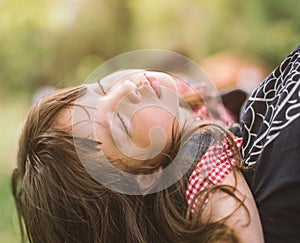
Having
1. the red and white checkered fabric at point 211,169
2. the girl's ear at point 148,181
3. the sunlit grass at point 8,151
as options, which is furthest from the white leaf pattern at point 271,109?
the sunlit grass at point 8,151

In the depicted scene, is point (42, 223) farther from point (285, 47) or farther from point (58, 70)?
point (58, 70)

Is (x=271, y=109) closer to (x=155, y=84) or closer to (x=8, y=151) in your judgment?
(x=155, y=84)

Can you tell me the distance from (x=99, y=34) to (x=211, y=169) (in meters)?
1.78

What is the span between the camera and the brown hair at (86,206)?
97cm

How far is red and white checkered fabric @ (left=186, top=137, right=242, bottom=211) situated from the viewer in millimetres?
949

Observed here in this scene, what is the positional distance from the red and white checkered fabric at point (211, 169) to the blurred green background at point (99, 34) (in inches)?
57.0

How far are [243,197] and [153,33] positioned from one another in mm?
1739

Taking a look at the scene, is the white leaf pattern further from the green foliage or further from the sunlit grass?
the green foliage

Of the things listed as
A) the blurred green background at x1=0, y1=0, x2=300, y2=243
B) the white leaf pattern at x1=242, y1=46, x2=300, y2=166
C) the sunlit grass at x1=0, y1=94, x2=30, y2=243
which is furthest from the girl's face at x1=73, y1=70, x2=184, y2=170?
the blurred green background at x1=0, y1=0, x2=300, y2=243

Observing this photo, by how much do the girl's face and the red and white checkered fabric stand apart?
0.06m

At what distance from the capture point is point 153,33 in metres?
2.58

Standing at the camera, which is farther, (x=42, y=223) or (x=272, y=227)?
(x=42, y=223)

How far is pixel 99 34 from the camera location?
2.67 meters

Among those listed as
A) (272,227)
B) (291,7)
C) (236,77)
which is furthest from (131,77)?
(291,7)
